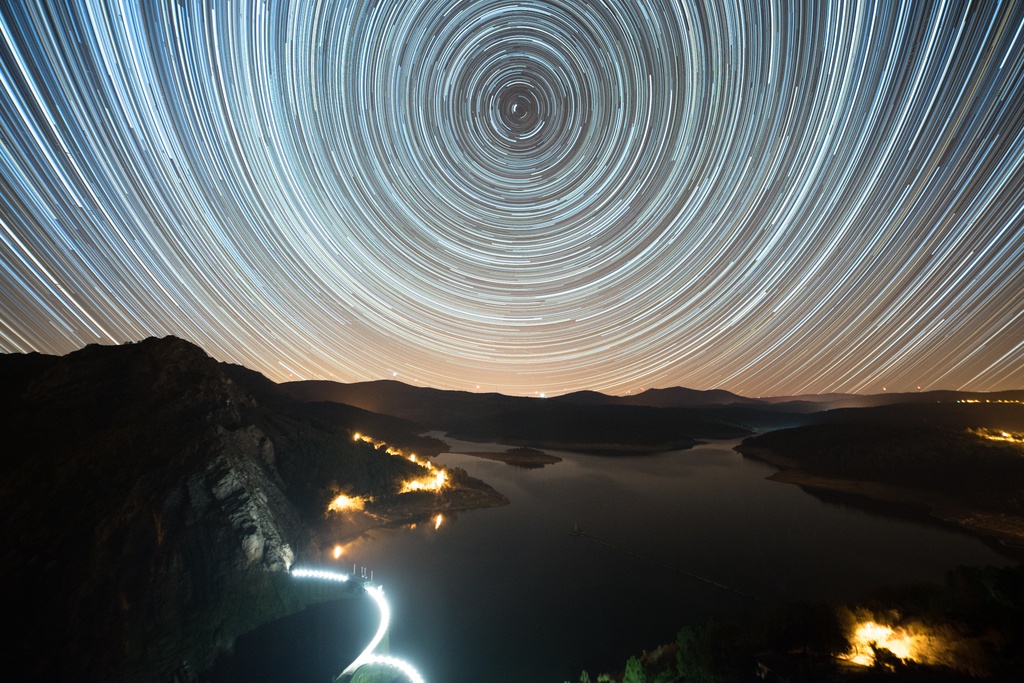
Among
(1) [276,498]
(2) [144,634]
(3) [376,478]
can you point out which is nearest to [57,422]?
(1) [276,498]

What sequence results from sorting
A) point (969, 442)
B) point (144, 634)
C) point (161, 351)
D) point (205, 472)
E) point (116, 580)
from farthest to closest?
1. point (969, 442)
2. point (161, 351)
3. point (205, 472)
4. point (116, 580)
5. point (144, 634)

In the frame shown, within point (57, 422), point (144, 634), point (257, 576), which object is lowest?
point (144, 634)

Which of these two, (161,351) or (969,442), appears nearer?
(161,351)

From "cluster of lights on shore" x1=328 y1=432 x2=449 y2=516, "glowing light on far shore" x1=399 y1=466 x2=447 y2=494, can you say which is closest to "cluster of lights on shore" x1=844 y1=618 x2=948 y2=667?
"cluster of lights on shore" x1=328 y1=432 x2=449 y2=516

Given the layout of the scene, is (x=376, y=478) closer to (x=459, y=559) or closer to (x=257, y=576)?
(x=459, y=559)

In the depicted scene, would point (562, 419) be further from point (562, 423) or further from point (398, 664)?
point (398, 664)

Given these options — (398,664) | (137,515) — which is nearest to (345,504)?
(137,515)

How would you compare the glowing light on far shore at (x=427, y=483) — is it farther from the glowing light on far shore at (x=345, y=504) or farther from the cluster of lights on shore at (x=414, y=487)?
the glowing light on far shore at (x=345, y=504)
